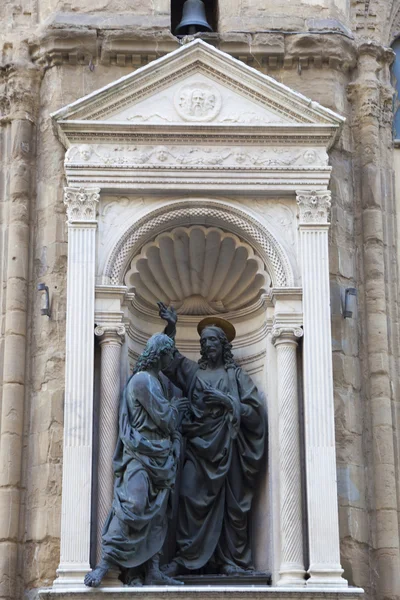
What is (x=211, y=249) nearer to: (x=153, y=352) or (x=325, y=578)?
(x=153, y=352)

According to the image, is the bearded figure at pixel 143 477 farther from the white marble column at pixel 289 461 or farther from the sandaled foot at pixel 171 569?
the white marble column at pixel 289 461

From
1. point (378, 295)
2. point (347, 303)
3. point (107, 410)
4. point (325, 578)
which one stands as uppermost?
point (378, 295)

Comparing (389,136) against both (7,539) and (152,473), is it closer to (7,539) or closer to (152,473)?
(152,473)

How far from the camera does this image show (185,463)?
13.4 m

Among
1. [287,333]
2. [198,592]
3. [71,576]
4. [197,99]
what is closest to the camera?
[198,592]

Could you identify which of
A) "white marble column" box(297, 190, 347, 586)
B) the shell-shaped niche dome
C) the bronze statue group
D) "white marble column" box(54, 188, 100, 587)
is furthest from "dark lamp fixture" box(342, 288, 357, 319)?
"white marble column" box(54, 188, 100, 587)

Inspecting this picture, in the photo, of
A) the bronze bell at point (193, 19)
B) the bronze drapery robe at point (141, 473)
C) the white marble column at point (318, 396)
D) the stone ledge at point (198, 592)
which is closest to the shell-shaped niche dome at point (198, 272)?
the white marble column at point (318, 396)

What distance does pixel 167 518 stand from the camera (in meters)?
13.0

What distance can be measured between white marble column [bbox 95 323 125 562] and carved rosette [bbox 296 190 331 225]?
1.85 m

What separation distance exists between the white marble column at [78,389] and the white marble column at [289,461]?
157 centimetres

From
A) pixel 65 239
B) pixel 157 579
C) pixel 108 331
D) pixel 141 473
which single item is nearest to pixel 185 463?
pixel 141 473

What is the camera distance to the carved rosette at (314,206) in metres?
13.6

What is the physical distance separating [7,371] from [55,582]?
2.02 metres

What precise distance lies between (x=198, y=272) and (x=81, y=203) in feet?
4.36
